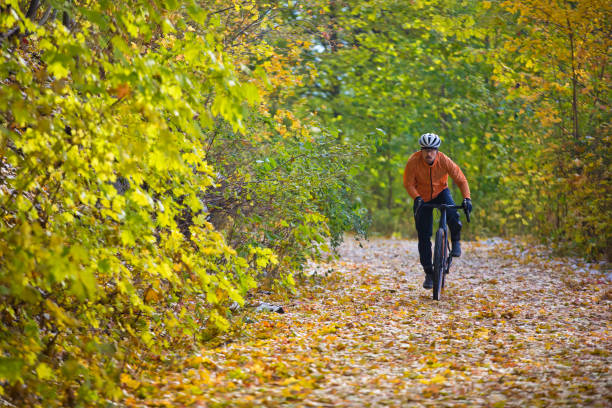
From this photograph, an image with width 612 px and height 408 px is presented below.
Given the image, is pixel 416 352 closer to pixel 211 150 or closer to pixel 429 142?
pixel 429 142

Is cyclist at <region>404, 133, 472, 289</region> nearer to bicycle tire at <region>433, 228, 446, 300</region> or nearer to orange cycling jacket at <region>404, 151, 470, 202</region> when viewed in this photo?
orange cycling jacket at <region>404, 151, 470, 202</region>

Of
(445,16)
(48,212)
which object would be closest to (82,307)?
(48,212)

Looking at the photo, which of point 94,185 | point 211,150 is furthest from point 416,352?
point 211,150

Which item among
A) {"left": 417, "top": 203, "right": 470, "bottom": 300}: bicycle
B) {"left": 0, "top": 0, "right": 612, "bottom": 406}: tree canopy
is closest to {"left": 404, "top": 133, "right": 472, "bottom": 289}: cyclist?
{"left": 417, "top": 203, "right": 470, "bottom": 300}: bicycle

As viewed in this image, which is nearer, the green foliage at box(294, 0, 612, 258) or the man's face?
the man's face

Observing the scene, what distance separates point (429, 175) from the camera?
27.5 feet

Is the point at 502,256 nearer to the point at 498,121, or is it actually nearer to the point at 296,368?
the point at 498,121

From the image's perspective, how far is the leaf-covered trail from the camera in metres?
4.47

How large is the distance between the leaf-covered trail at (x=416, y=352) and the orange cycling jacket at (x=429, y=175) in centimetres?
141

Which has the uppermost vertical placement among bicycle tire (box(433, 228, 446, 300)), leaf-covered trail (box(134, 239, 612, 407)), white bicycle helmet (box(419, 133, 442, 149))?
white bicycle helmet (box(419, 133, 442, 149))

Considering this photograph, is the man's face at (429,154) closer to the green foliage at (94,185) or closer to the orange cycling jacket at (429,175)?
the orange cycling jacket at (429,175)

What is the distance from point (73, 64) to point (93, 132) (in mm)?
452

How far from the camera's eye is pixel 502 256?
1410 cm

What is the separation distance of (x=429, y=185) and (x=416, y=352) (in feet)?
10.2
